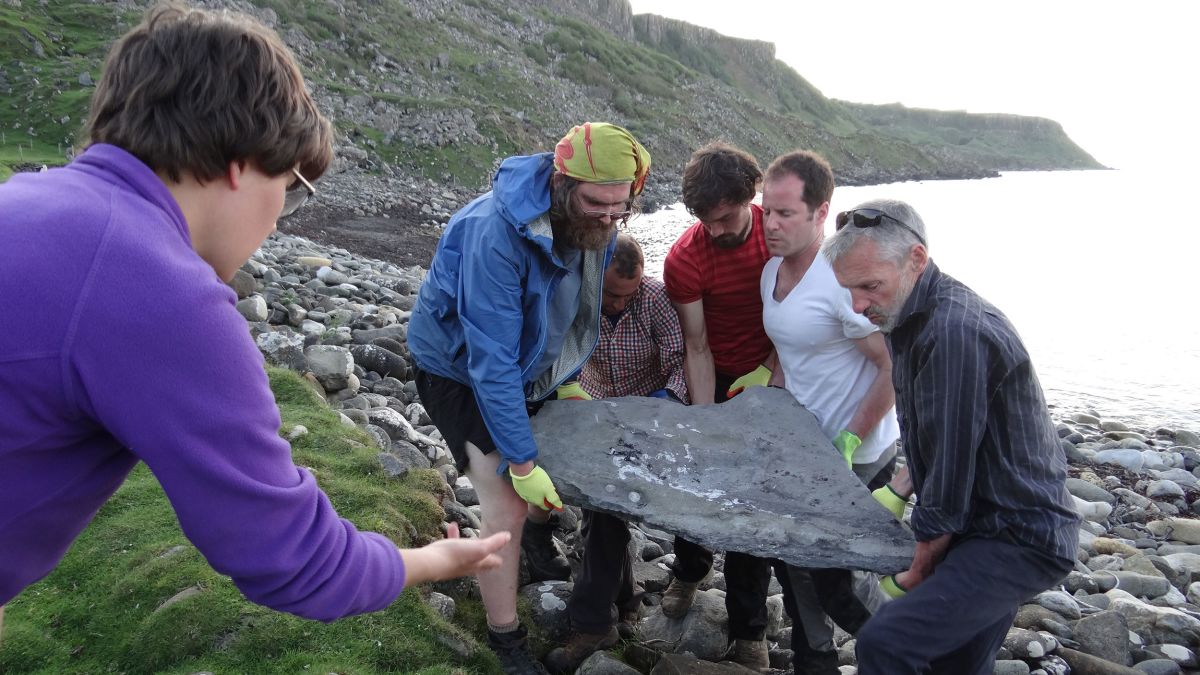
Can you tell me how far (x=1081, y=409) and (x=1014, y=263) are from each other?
48.7 feet

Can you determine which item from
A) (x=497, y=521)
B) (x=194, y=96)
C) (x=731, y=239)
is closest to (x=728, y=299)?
(x=731, y=239)

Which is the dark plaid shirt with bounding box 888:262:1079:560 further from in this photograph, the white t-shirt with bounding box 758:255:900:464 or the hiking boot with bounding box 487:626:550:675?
the hiking boot with bounding box 487:626:550:675

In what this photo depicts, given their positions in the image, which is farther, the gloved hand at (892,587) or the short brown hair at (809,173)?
the short brown hair at (809,173)

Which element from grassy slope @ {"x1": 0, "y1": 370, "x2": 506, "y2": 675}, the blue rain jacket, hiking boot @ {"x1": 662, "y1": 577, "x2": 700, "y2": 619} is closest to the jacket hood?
the blue rain jacket

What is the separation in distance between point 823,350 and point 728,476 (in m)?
0.87

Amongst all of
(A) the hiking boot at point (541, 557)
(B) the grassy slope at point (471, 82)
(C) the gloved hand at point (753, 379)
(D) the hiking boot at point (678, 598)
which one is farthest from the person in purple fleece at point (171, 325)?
(B) the grassy slope at point (471, 82)

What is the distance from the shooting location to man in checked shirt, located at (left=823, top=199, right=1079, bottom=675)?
3.22 meters

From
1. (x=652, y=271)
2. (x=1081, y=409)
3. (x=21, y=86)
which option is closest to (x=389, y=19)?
(x=21, y=86)

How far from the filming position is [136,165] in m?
1.74

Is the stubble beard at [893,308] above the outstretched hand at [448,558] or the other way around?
above

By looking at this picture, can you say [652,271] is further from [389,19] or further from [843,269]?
[389,19]

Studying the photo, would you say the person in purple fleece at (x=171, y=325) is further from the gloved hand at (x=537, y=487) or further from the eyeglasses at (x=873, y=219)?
the eyeglasses at (x=873, y=219)

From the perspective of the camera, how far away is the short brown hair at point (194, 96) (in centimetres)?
179

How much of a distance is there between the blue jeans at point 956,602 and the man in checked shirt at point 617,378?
166 cm
